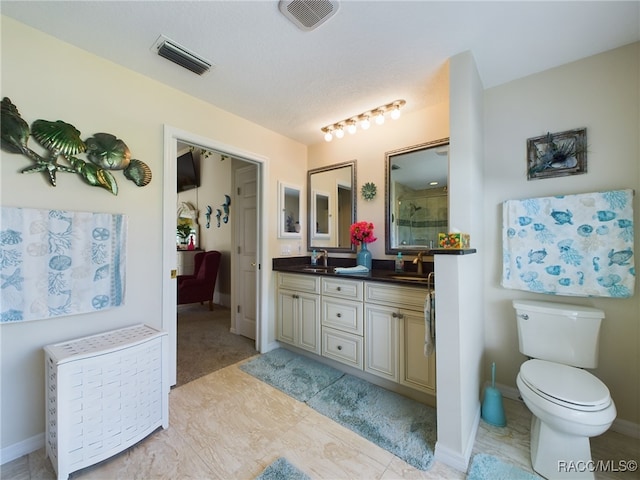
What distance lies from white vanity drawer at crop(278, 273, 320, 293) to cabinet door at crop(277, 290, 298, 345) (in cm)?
8

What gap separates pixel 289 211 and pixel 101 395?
2.18 metres

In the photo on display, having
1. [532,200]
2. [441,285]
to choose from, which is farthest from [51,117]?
[532,200]

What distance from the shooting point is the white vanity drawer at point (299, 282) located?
2477 millimetres

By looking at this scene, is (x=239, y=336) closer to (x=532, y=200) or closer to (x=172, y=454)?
(x=172, y=454)

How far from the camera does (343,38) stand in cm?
153

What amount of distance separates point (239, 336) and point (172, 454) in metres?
1.81

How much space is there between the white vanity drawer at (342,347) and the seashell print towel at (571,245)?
1252 millimetres

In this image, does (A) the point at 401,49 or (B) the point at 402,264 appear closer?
(A) the point at 401,49

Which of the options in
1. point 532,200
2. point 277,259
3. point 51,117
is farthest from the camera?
point 277,259

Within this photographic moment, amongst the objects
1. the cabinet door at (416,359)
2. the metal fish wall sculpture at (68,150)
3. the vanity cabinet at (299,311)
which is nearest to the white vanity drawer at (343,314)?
the vanity cabinet at (299,311)

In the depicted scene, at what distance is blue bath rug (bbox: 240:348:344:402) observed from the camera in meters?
2.07

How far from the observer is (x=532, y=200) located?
5.95ft

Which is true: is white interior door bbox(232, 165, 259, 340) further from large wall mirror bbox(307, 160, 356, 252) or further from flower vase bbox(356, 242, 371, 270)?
flower vase bbox(356, 242, 371, 270)

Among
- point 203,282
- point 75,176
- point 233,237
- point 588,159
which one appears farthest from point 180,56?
point 203,282
